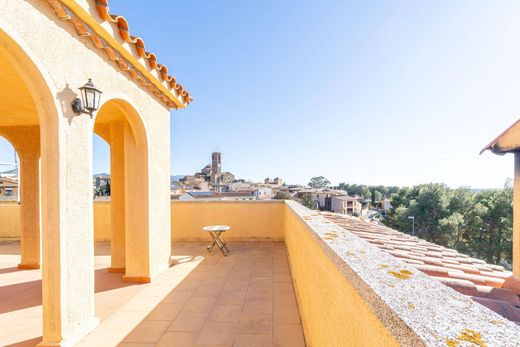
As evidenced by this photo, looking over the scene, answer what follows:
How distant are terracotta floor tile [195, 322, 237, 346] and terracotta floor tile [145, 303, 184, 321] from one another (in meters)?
0.57

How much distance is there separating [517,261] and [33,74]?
5.25m

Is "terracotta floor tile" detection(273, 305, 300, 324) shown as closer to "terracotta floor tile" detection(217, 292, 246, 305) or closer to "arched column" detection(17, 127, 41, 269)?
"terracotta floor tile" detection(217, 292, 246, 305)

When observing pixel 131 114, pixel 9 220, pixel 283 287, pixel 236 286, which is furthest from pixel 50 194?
pixel 9 220

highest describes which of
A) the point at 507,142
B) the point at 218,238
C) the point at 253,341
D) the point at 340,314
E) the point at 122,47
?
the point at 122,47

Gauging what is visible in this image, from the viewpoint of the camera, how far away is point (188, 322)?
3.24 metres

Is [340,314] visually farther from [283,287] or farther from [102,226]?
[102,226]

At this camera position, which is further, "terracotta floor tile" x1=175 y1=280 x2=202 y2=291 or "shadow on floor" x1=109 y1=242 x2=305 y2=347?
"terracotta floor tile" x1=175 y1=280 x2=202 y2=291

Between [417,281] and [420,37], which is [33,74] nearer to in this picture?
[417,281]

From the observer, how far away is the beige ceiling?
10.1 ft

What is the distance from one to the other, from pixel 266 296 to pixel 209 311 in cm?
93

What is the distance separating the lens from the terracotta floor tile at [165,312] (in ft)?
11.0

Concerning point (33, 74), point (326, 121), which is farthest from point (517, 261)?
point (326, 121)

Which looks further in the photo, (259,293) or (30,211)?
(30,211)

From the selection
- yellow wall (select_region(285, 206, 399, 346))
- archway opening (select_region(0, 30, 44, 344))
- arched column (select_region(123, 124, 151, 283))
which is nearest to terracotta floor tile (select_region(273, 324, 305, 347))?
yellow wall (select_region(285, 206, 399, 346))
